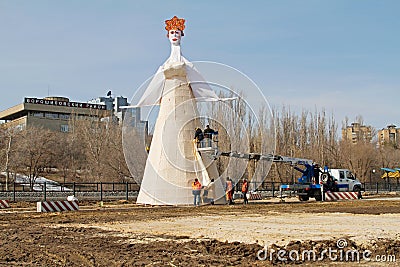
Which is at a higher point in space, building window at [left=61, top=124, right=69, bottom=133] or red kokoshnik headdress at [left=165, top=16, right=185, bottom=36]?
building window at [left=61, top=124, right=69, bottom=133]

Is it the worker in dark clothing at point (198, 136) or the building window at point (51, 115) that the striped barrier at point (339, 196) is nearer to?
the worker in dark clothing at point (198, 136)

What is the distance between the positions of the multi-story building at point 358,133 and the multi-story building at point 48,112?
137ft

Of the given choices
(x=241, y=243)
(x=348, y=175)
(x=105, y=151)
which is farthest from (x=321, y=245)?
(x=105, y=151)

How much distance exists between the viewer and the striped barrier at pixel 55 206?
80.5 ft

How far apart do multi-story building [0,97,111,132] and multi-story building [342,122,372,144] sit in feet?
137

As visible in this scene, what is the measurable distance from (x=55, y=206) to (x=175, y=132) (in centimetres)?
720

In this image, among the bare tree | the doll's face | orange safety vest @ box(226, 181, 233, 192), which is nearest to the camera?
the doll's face

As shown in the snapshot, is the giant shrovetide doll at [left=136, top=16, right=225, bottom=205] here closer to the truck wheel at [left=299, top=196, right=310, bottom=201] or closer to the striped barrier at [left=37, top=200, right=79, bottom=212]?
the striped barrier at [left=37, top=200, right=79, bottom=212]

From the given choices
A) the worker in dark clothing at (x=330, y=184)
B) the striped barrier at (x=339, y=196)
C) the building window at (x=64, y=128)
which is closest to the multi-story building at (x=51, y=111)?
the building window at (x=64, y=128)

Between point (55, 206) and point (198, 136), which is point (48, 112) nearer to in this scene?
point (198, 136)

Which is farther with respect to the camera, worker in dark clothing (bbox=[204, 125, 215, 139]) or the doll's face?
the doll's face

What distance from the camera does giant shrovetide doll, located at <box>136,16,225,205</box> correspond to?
2858 cm

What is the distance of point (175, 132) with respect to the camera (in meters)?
28.8

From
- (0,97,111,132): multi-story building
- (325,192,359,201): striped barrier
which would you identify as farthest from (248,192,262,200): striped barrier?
(0,97,111,132): multi-story building
